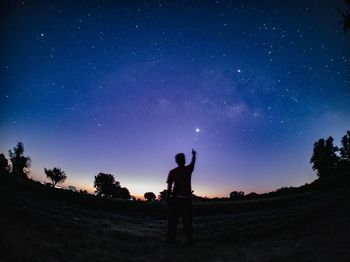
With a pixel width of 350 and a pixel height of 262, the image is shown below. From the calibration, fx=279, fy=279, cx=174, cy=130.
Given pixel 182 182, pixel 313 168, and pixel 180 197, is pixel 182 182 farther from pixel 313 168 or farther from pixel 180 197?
pixel 313 168

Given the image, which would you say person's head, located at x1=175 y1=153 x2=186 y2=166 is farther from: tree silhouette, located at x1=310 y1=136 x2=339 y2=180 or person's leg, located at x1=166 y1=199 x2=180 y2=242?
tree silhouette, located at x1=310 y1=136 x2=339 y2=180

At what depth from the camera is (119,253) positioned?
5.48 m

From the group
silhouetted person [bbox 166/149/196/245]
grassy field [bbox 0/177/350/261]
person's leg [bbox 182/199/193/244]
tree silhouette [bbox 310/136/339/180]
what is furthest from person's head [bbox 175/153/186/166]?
tree silhouette [bbox 310/136/339/180]

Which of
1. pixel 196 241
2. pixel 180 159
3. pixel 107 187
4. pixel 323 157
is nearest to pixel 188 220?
pixel 196 241

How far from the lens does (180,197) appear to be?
6898 millimetres

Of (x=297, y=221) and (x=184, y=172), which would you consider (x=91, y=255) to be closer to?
(x=184, y=172)

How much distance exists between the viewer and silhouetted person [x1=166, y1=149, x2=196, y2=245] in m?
6.79

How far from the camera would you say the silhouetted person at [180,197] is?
6786mm

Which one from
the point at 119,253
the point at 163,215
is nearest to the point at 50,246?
the point at 119,253

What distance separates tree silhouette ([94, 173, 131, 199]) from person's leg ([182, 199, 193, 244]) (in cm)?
9428

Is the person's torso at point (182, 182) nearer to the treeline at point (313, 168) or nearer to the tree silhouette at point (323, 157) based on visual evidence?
the treeline at point (313, 168)

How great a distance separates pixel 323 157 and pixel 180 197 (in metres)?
61.5

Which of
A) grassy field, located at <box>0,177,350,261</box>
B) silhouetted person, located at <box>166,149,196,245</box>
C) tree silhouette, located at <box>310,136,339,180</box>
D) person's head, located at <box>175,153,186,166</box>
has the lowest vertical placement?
grassy field, located at <box>0,177,350,261</box>

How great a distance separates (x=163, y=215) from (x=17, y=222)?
8470 millimetres
